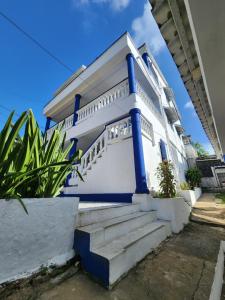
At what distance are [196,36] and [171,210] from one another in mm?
3240

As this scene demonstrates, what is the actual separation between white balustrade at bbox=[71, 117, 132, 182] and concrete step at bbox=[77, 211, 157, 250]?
8.46 feet

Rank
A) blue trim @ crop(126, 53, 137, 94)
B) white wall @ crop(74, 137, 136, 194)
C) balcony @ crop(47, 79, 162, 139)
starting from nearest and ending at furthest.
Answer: white wall @ crop(74, 137, 136, 194)
blue trim @ crop(126, 53, 137, 94)
balcony @ crop(47, 79, 162, 139)

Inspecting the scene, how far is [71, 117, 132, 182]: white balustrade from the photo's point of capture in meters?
4.73

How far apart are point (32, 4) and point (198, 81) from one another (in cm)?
414

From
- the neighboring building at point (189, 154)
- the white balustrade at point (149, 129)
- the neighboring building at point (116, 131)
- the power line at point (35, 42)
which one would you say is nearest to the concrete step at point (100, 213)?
the neighboring building at point (116, 131)

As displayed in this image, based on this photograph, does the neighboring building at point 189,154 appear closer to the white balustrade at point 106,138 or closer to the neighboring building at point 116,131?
the neighboring building at point 116,131

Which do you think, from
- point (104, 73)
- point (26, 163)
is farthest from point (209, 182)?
point (26, 163)

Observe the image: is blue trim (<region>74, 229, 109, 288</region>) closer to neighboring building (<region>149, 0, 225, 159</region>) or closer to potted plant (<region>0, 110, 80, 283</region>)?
potted plant (<region>0, 110, 80, 283</region>)

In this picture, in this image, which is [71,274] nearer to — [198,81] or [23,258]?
[23,258]

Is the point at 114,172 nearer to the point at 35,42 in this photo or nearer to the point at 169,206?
the point at 169,206

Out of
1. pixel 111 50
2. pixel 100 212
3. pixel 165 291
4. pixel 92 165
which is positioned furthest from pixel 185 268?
pixel 111 50

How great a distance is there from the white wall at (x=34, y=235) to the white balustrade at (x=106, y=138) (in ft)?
10.4

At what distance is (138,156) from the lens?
3975 mm

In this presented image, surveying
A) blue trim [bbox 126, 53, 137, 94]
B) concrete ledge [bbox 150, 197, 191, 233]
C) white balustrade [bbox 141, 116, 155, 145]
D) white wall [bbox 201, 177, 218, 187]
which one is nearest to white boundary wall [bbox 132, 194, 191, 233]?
concrete ledge [bbox 150, 197, 191, 233]
